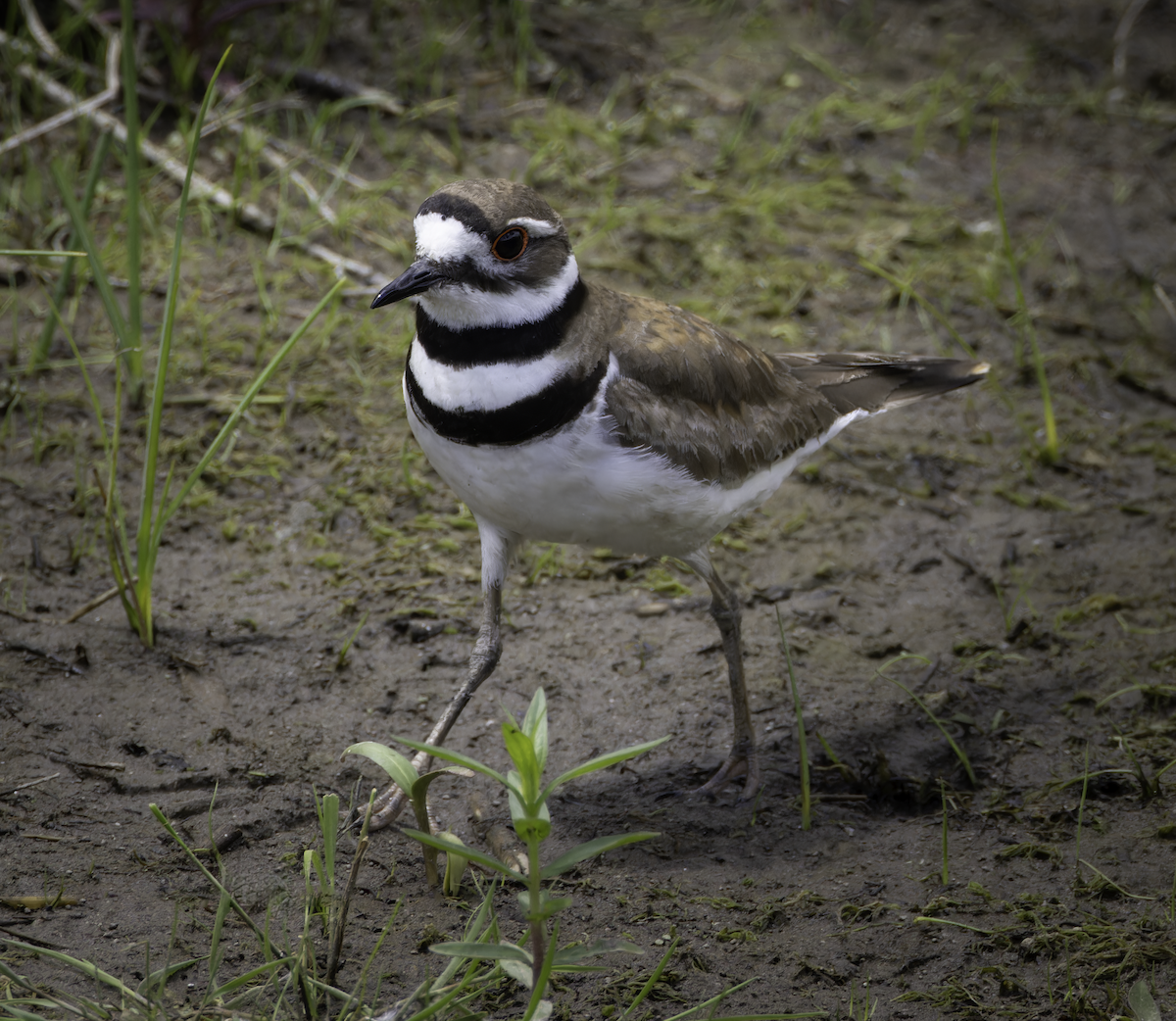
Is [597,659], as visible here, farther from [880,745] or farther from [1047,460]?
[1047,460]

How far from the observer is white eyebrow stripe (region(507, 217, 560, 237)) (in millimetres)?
3205

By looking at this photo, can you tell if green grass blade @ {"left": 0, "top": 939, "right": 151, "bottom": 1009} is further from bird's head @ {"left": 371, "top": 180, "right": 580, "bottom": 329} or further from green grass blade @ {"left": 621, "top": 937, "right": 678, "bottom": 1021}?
bird's head @ {"left": 371, "top": 180, "right": 580, "bottom": 329}

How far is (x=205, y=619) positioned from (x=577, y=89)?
15.2ft

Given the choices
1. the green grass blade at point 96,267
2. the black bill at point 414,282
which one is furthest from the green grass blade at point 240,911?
the green grass blade at point 96,267

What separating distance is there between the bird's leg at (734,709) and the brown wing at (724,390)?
33 cm

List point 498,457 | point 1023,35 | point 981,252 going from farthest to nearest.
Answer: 1. point 1023,35
2. point 981,252
3. point 498,457

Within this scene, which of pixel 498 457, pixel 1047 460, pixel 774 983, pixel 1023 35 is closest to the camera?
pixel 774 983

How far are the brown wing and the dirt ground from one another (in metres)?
0.83

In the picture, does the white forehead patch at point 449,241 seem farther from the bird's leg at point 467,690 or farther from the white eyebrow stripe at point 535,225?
the bird's leg at point 467,690

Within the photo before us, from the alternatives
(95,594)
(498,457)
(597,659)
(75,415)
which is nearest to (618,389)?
(498,457)

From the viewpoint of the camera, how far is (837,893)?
130 inches

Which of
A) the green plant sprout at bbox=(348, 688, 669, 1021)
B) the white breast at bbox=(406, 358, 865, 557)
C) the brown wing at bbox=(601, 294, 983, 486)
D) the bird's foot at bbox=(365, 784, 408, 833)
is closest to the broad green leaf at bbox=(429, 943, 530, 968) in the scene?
the green plant sprout at bbox=(348, 688, 669, 1021)

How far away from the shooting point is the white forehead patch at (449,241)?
3135mm

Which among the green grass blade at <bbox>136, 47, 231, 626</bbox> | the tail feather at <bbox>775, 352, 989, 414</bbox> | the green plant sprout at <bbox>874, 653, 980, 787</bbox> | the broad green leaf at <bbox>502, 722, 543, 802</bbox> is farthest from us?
the tail feather at <bbox>775, 352, 989, 414</bbox>
